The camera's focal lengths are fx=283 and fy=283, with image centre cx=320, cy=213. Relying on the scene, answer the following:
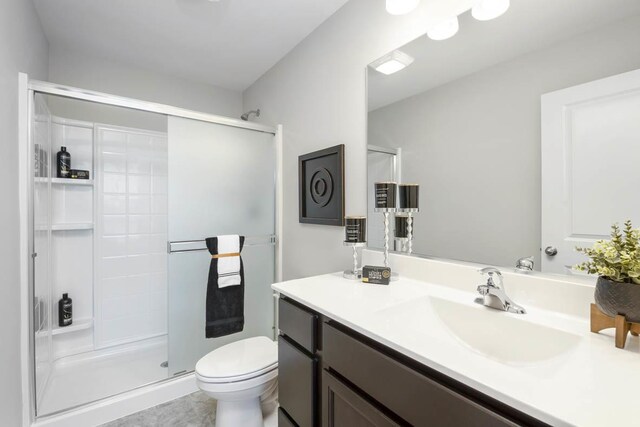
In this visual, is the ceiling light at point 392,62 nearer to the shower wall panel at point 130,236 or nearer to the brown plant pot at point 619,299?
the brown plant pot at point 619,299

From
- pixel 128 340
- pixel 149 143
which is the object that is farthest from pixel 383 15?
pixel 128 340

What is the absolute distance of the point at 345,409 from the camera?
0.88m

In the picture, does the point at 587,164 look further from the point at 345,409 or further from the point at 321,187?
the point at 321,187

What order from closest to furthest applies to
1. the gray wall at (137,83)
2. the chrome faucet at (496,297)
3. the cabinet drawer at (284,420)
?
the chrome faucet at (496,297) → the cabinet drawer at (284,420) → the gray wall at (137,83)

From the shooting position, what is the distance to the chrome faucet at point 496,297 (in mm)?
917

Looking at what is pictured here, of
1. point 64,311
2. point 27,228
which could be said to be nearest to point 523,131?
point 27,228

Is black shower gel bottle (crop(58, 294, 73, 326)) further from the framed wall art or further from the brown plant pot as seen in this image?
the brown plant pot

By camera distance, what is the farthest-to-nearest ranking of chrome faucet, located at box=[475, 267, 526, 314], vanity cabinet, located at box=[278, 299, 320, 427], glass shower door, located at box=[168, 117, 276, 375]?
glass shower door, located at box=[168, 117, 276, 375] → vanity cabinet, located at box=[278, 299, 320, 427] → chrome faucet, located at box=[475, 267, 526, 314]

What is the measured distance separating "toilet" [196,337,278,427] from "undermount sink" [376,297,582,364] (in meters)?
0.90

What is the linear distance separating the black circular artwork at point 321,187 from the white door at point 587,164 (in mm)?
1090

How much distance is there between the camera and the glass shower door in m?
1.92

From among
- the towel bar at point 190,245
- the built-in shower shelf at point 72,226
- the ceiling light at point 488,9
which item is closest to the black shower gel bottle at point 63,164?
the built-in shower shelf at point 72,226

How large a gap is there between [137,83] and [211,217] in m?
1.49

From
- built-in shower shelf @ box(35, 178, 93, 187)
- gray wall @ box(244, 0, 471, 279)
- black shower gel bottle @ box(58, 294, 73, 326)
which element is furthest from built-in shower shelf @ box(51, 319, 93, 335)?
gray wall @ box(244, 0, 471, 279)
